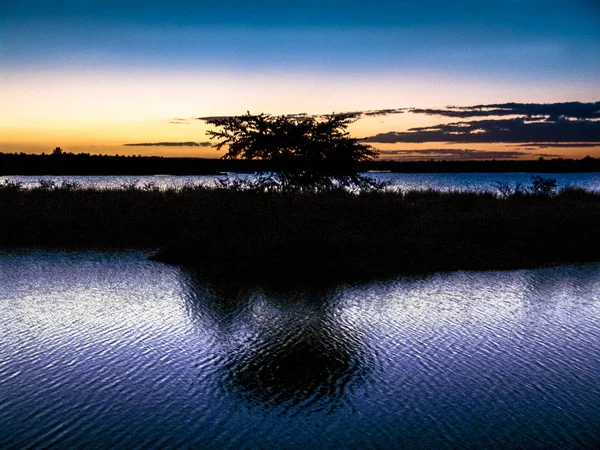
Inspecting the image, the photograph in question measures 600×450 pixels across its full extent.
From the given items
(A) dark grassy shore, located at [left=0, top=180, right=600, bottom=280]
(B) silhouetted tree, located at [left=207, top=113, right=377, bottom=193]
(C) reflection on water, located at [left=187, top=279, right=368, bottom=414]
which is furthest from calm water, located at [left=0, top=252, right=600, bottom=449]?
(B) silhouetted tree, located at [left=207, top=113, right=377, bottom=193]

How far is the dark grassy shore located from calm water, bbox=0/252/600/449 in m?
2.88

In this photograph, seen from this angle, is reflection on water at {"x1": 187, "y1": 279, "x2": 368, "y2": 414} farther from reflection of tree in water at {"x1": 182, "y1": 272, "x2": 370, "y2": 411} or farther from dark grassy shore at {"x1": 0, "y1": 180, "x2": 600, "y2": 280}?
dark grassy shore at {"x1": 0, "y1": 180, "x2": 600, "y2": 280}

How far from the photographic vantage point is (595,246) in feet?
69.9

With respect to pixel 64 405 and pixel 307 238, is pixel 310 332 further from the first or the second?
pixel 307 238

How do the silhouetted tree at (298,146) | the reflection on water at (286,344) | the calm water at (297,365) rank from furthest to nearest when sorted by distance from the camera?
1. the silhouetted tree at (298,146)
2. the reflection on water at (286,344)
3. the calm water at (297,365)

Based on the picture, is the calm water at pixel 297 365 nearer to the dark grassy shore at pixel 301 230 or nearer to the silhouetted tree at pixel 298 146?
the dark grassy shore at pixel 301 230

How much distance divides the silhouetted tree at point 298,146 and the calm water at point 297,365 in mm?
11820

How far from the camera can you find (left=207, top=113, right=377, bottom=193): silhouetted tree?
25.7 meters

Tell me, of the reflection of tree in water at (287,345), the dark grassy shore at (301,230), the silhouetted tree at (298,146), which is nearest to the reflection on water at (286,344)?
the reflection of tree in water at (287,345)

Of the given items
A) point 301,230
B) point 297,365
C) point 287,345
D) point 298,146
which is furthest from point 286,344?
point 298,146

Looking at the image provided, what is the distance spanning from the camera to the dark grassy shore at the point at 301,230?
57.3ft

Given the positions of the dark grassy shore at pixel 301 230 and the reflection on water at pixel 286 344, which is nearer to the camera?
the reflection on water at pixel 286 344

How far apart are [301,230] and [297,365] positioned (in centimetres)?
1046

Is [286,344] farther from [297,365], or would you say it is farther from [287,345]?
[297,365]
